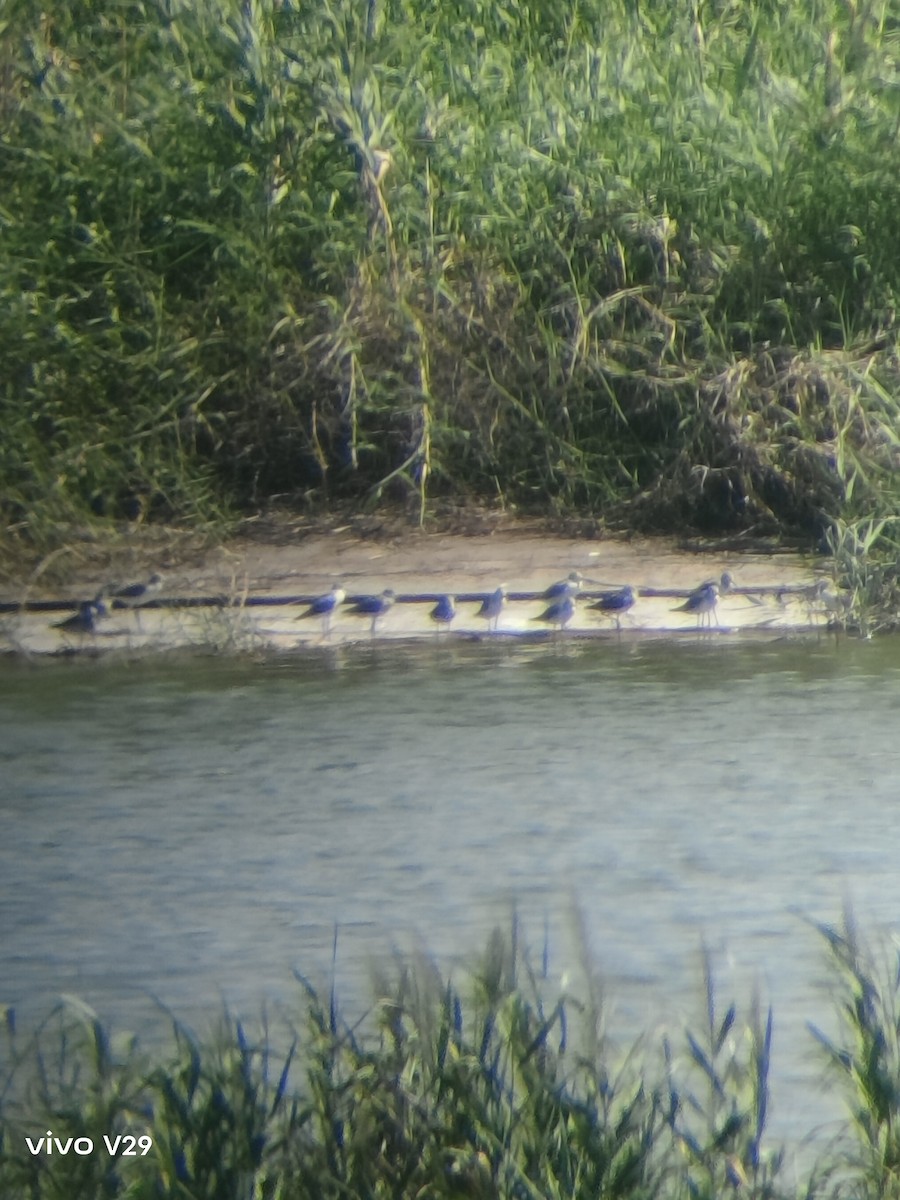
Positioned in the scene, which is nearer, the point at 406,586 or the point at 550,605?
the point at 550,605

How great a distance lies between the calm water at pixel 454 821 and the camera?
5.71m

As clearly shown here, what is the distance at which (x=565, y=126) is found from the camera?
11.0 m

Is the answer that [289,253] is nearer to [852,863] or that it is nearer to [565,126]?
[565,126]

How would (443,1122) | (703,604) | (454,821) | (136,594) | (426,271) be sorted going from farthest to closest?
(426,271), (136,594), (703,604), (454,821), (443,1122)

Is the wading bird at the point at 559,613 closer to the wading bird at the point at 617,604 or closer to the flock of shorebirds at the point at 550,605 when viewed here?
the flock of shorebirds at the point at 550,605

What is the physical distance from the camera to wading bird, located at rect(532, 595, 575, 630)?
973 centimetres

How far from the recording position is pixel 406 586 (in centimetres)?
1043

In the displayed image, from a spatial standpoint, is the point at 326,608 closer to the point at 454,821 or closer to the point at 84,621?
the point at 84,621

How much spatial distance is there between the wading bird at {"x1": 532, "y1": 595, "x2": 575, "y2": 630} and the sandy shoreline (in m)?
0.08

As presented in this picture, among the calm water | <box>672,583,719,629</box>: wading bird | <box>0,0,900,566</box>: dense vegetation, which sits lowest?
the calm water

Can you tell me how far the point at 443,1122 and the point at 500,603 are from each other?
614cm

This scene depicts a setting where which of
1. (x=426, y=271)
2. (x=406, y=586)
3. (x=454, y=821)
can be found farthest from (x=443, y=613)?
(x=454, y=821)

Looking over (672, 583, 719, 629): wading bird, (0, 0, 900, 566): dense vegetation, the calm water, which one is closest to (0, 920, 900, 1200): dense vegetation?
the calm water

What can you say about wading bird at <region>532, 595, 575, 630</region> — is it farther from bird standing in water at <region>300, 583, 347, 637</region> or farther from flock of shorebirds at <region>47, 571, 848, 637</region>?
bird standing in water at <region>300, 583, 347, 637</region>
